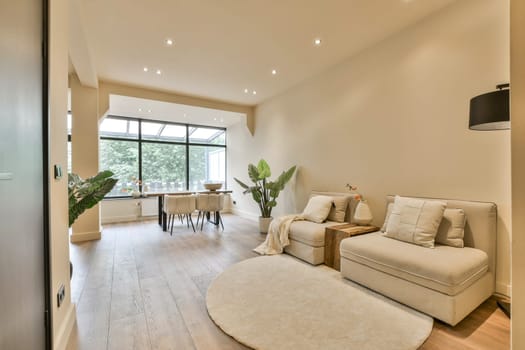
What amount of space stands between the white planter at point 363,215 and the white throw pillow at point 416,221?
22.5 inches

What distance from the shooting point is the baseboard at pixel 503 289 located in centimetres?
225

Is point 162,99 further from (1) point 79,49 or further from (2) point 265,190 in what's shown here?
(2) point 265,190

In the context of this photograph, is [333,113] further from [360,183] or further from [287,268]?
[287,268]

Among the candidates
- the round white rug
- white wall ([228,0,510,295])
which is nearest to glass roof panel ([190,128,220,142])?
white wall ([228,0,510,295])

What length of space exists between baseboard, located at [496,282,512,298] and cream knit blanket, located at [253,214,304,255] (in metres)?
2.27

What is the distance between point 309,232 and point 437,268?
1553mm

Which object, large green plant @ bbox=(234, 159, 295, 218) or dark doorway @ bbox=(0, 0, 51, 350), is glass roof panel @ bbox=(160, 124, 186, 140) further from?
dark doorway @ bbox=(0, 0, 51, 350)

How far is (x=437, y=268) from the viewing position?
1.93m

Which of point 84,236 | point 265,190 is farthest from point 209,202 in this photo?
point 84,236

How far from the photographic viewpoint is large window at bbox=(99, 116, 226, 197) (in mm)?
6281

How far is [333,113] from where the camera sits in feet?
13.4

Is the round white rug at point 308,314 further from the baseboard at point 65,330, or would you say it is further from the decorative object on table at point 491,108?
the decorative object on table at point 491,108

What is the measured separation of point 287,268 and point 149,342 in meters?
1.77

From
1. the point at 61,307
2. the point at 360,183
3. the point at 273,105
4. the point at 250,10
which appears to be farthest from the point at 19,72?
the point at 273,105
